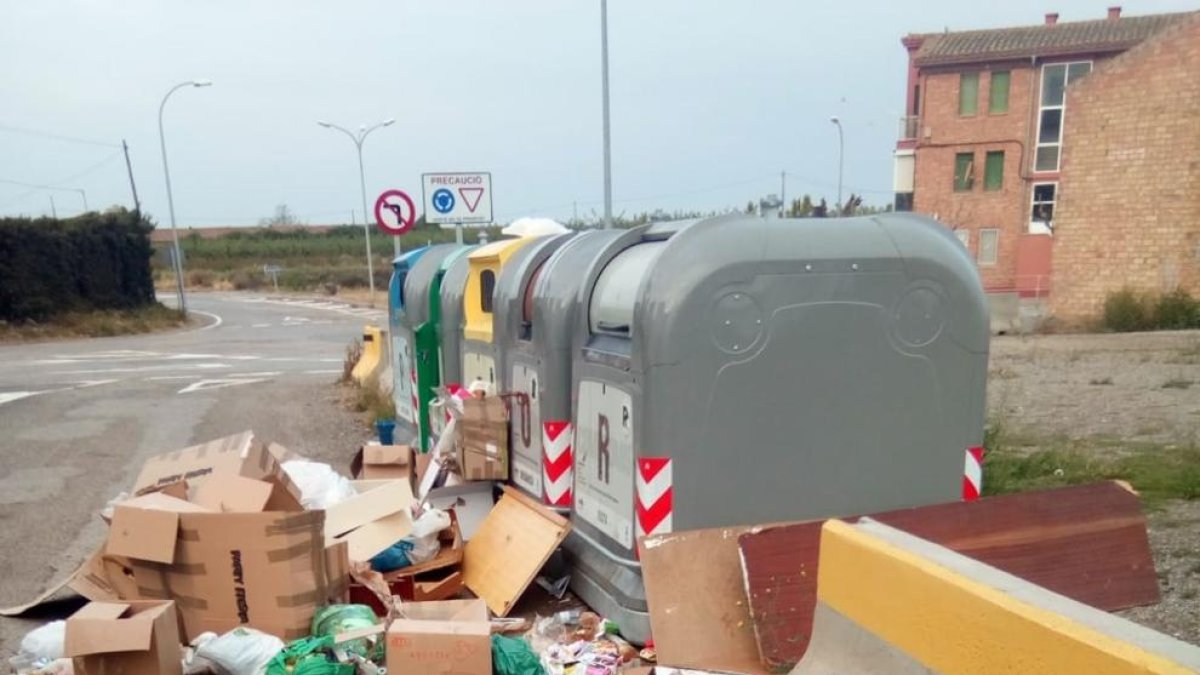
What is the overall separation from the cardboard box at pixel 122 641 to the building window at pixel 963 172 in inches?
1214

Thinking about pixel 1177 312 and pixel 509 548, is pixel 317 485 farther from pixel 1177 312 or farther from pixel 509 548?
pixel 1177 312

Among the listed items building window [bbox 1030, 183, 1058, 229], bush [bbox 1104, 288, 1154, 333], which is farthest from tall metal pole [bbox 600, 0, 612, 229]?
building window [bbox 1030, 183, 1058, 229]

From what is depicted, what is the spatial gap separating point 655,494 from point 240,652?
75.0 inches

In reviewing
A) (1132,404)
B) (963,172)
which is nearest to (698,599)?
(1132,404)

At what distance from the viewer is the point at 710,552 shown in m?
3.52

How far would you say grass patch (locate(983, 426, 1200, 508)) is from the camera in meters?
5.88

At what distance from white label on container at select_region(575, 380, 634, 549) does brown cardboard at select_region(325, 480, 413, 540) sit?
1.00m

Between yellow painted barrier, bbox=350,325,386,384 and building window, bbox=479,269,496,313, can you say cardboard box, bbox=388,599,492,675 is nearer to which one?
building window, bbox=479,269,496,313

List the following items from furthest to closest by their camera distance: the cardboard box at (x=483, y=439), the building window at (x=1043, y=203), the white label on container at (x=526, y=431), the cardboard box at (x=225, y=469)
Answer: the building window at (x=1043, y=203), the cardboard box at (x=483, y=439), the white label on container at (x=526, y=431), the cardboard box at (x=225, y=469)

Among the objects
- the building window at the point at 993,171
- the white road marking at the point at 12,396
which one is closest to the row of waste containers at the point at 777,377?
the white road marking at the point at 12,396

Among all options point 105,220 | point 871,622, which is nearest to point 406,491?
point 871,622

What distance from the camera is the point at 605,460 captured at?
422 cm

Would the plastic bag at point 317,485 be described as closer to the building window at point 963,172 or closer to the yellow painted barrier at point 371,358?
the yellow painted barrier at point 371,358

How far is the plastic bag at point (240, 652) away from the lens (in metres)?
3.54
